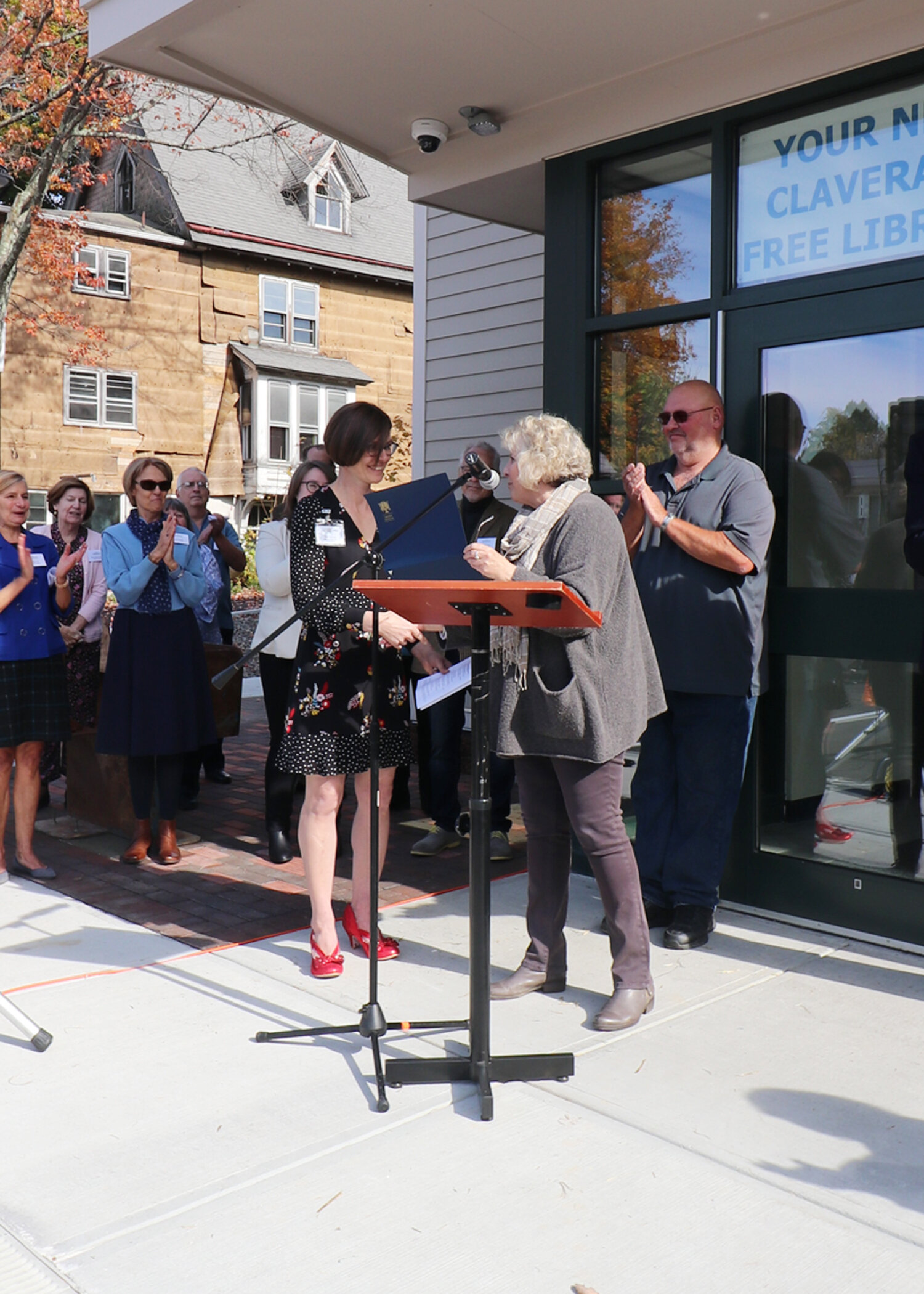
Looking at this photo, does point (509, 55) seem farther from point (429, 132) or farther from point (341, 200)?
point (341, 200)

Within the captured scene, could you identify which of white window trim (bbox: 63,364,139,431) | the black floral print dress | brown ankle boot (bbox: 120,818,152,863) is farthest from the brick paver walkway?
white window trim (bbox: 63,364,139,431)

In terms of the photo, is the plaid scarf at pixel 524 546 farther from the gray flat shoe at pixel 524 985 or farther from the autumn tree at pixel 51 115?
the autumn tree at pixel 51 115

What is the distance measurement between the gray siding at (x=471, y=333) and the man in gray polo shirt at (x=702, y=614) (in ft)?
11.7

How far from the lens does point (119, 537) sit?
544 cm

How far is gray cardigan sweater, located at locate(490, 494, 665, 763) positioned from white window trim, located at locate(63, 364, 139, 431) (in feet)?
73.3

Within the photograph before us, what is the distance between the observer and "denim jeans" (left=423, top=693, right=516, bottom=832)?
5.79 m

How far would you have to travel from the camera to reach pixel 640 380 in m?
5.08

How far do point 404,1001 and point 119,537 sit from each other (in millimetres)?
2772

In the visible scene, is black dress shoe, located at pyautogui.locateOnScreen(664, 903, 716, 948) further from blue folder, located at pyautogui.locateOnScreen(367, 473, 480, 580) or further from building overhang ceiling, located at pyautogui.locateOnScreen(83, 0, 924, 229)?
building overhang ceiling, located at pyautogui.locateOnScreen(83, 0, 924, 229)

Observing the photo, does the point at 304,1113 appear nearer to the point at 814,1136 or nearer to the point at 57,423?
the point at 814,1136

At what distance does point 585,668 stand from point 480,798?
581 mm

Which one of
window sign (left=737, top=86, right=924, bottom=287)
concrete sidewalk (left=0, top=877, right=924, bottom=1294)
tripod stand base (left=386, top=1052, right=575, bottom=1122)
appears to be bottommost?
concrete sidewalk (left=0, top=877, right=924, bottom=1294)

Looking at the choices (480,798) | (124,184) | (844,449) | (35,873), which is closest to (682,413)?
(844,449)

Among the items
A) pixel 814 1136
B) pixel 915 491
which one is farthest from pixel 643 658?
A: pixel 814 1136
